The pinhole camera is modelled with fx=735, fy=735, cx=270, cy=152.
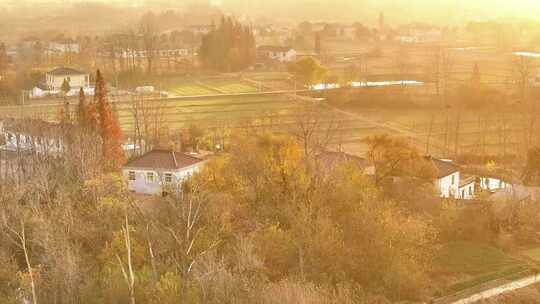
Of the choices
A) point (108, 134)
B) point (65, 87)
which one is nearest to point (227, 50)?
point (65, 87)

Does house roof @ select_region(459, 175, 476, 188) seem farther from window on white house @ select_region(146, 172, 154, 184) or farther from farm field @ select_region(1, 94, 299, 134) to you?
farm field @ select_region(1, 94, 299, 134)

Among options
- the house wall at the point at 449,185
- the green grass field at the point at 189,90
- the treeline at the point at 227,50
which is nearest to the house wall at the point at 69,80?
the green grass field at the point at 189,90

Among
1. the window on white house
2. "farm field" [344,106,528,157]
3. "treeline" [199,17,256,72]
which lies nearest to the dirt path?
the window on white house

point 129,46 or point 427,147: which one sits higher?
point 129,46

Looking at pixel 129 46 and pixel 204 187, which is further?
pixel 129 46

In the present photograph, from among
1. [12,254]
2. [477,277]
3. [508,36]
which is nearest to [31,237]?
[12,254]

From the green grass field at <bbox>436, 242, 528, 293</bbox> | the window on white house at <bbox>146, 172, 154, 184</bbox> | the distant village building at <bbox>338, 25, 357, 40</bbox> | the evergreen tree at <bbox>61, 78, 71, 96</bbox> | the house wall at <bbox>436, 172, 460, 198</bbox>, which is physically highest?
the distant village building at <bbox>338, 25, 357, 40</bbox>

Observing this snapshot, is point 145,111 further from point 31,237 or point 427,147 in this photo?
point 31,237
